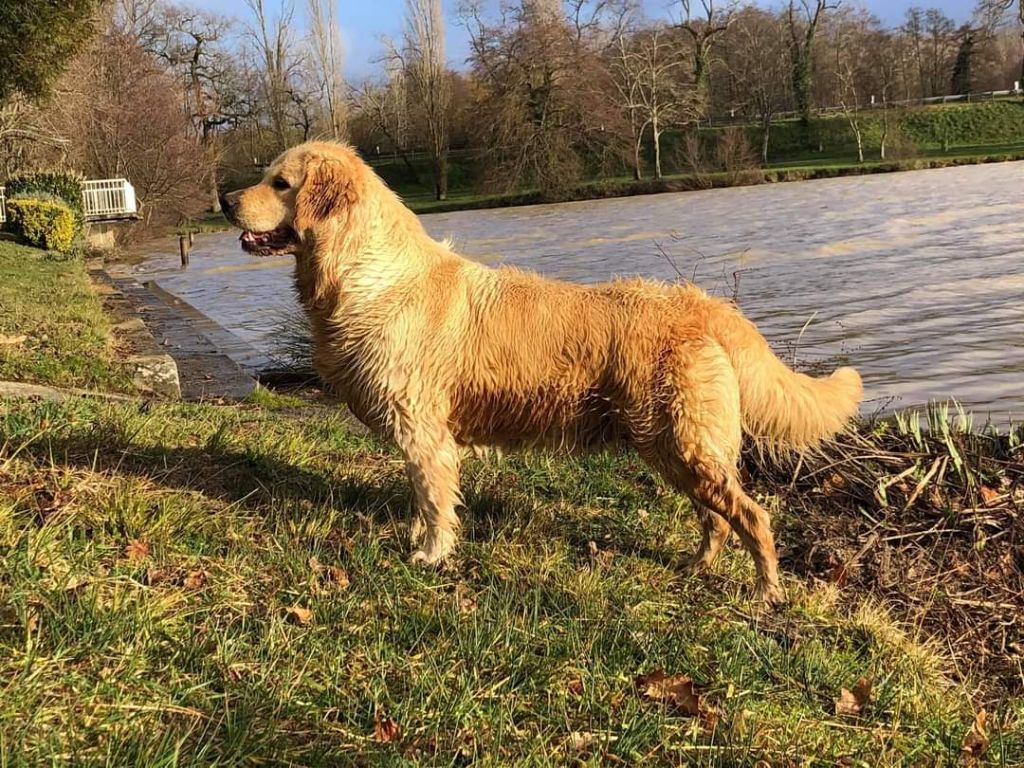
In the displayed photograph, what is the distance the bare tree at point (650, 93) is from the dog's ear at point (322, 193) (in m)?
53.2

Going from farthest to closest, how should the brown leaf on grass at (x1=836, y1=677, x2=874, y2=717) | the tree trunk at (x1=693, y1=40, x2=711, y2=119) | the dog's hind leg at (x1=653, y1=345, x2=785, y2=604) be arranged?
the tree trunk at (x1=693, y1=40, x2=711, y2=119) < the dog's hind leg at (x1=653, y1=345, x2=785, y2=604) < the brown leaf on grass at (x1=836, y1=677, x2=874, y2=717)

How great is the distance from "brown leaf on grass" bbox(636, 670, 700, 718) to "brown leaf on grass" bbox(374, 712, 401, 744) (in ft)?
3.15

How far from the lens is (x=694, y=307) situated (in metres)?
4.36

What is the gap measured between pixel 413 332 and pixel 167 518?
154cm

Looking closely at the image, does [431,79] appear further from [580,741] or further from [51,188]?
[580,741]

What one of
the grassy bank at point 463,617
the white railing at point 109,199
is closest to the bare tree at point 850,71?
the white railing at point 109,199

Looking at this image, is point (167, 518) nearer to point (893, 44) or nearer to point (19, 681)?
point (19, 681)

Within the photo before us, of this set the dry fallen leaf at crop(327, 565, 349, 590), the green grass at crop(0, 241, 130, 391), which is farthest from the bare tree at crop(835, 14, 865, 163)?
the dry fallen leaf at crop(327, 565, 349, 590)

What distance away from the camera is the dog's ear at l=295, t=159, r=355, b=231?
14.5 feet

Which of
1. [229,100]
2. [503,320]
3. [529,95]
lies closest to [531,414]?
[503,320]

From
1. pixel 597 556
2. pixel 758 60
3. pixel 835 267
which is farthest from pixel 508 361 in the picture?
pixel 758 60

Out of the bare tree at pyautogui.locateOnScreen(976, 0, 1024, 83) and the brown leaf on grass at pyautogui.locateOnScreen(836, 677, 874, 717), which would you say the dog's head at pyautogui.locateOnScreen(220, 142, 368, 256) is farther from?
the bare tree at pyautogui.locateOnScreen(976, 0, 1024, 83)

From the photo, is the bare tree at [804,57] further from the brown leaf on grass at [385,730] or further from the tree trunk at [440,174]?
the brown leaf on grass at [385,730]

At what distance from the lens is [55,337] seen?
9.52 meters
